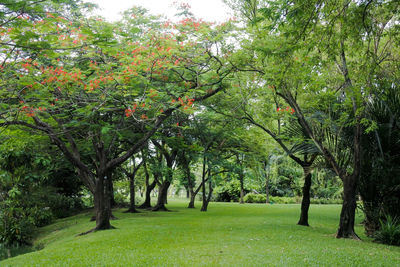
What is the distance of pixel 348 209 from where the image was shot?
8.43 m

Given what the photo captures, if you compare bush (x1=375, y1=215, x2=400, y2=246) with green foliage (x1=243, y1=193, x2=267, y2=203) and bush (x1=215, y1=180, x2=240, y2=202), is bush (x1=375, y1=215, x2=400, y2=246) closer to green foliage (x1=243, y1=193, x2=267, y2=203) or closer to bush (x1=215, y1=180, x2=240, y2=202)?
green foliage (x1=243, y1=193, x2=267, y2=203)

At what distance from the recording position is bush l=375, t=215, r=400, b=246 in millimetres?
8144

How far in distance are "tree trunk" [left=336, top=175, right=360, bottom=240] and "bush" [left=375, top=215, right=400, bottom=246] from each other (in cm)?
62

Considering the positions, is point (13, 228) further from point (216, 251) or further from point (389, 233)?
point (389, 233)

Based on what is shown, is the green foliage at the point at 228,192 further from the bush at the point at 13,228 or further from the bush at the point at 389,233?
the bush at the point at 389,233

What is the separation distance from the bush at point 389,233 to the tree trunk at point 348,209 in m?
0.62

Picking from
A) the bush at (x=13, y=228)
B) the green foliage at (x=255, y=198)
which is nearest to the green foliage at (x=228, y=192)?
the green foliage at (x=255, y=198)

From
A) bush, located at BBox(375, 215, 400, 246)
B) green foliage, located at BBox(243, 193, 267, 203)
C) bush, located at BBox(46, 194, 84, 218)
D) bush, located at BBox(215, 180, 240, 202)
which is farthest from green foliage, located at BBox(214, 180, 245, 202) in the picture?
bush, located at BBox(375, 215, 400, 246)

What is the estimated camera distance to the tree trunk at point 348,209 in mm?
8430

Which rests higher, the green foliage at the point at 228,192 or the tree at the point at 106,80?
the tree at the point at 106,80

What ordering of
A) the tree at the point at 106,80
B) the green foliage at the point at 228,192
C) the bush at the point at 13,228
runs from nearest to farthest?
the tree at the point at 106,80, the bush at the point at 13,228, the green foliage at the point at 228,192

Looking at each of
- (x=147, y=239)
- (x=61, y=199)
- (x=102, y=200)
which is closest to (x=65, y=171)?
(x=61, y=199)

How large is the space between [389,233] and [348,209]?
1.19m

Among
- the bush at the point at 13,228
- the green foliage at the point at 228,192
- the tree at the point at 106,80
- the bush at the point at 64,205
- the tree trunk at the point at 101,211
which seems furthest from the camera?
the green foliage at the point at 228,192
